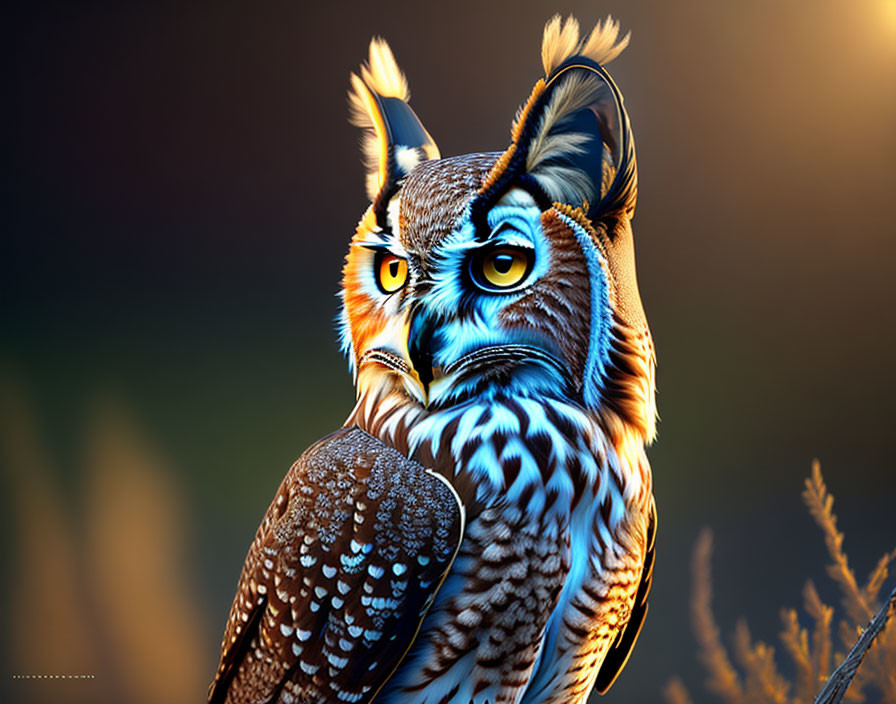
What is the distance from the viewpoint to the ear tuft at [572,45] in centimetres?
108

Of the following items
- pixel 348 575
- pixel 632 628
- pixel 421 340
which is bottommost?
pixel 632 628

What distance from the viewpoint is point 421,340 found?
1.03 m

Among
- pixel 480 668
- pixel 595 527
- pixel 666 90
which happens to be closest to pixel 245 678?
pixel 480 668

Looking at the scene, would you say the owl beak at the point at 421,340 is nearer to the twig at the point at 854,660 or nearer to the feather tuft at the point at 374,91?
the feather tuft at the point at 374,91

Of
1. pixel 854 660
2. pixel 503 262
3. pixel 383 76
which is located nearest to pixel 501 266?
pixel 503 262

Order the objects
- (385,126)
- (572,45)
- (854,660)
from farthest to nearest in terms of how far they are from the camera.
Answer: (385,126) → (572,45) → (854,660)

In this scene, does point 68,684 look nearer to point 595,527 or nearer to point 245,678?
point 245,678

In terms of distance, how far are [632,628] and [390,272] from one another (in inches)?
29.6

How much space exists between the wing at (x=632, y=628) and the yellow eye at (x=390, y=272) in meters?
0.56

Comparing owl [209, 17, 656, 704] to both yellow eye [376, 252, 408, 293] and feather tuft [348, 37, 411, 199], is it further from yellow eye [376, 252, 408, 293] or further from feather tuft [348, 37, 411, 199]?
feather tuft [348, 37, 411, 199]

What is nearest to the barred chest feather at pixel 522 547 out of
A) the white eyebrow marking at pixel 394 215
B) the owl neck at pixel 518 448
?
the owl neck at pixel 518 448

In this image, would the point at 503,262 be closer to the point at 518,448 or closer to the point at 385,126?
the point at 518,448

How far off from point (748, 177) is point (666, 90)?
0.29 meters

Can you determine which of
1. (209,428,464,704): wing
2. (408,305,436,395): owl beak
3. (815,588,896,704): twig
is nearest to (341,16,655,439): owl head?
(408,305,436,395): owl beak
